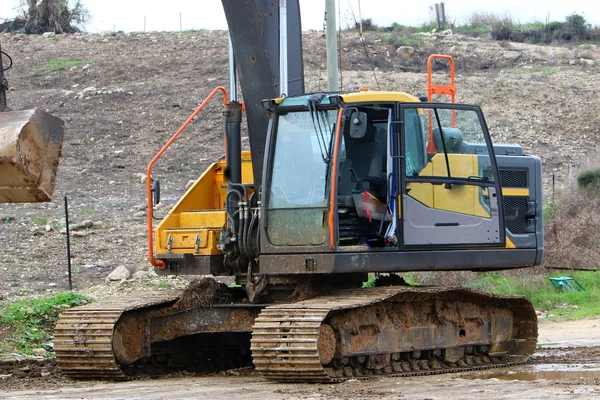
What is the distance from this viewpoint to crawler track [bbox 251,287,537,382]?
9867 millimetres

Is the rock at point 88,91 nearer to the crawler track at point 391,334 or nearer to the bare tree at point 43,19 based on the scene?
the bare tree at point 43,19

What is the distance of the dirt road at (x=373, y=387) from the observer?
9102 mm

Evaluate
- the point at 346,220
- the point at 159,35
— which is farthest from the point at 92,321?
the point at 159,35

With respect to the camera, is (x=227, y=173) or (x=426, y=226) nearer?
(x=426, y=226)

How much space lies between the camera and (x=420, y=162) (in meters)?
10.9

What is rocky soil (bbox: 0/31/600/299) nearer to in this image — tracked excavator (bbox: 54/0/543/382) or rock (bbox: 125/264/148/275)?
rock (bbox: 125/264/148/275)

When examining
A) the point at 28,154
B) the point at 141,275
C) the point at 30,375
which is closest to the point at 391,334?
the point at 30,375

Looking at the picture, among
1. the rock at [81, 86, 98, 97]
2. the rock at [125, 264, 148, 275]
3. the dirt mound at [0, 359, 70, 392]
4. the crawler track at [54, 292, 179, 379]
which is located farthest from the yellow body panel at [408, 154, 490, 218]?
the rock at [81, 86, 98, 97]

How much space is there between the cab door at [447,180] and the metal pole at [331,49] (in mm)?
5736

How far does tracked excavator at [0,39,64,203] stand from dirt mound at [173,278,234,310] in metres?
3.11

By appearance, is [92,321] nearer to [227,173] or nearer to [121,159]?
[227,173]

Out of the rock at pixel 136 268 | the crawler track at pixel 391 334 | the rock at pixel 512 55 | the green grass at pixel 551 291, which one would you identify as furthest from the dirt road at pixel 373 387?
the rock at pixel 512 55

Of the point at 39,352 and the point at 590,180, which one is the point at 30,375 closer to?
the point at 39,352

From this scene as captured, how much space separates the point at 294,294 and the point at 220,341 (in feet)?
5.82
